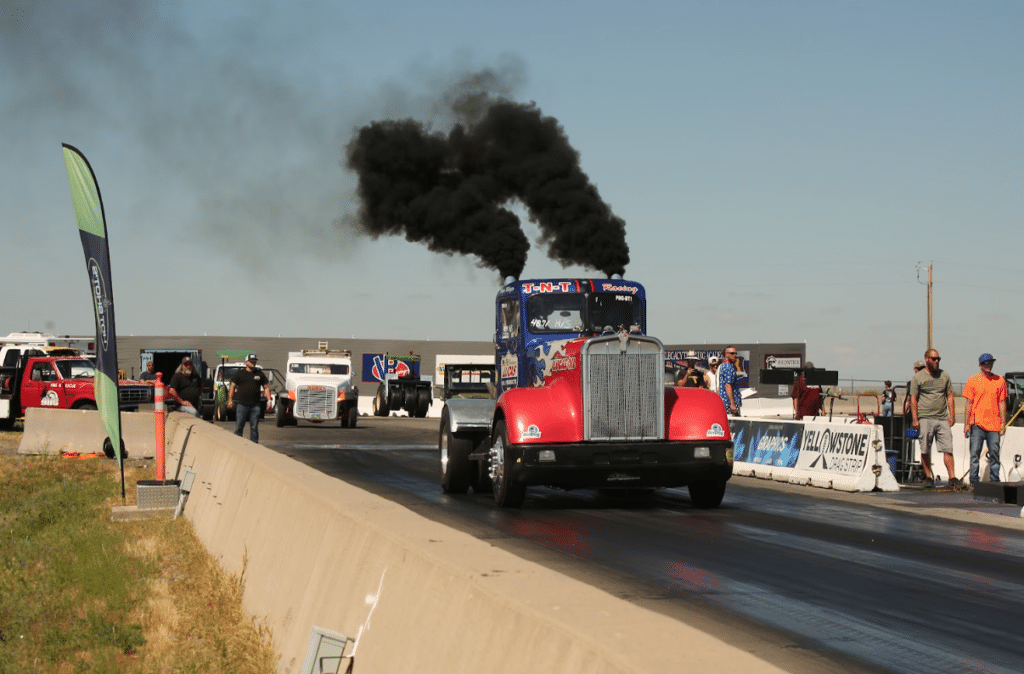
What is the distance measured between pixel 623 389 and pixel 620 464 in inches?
33.3

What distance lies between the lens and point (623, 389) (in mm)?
13258

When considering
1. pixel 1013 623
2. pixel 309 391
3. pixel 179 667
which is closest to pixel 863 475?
pixel 1013 623

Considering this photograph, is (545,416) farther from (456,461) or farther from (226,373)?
(226,373)

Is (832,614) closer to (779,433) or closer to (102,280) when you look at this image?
(102,280)

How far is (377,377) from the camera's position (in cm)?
7012

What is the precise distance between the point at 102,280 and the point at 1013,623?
10.6 m

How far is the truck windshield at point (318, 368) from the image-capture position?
39.2m

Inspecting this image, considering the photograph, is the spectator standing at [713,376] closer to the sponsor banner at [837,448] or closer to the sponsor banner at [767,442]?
the sponsor banner at [767,442]

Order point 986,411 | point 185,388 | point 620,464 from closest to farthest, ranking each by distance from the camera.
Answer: point 620,464
point 986,411
point 185,388

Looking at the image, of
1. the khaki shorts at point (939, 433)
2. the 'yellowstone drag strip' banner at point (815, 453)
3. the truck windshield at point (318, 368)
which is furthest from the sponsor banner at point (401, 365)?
the khaki shorts at point (939, 433)

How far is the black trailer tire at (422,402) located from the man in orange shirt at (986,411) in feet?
122

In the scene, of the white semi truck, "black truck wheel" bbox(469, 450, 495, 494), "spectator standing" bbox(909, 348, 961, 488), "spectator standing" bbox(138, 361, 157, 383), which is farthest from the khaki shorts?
"spectator standing" bbox(138, 361, 157, 383)

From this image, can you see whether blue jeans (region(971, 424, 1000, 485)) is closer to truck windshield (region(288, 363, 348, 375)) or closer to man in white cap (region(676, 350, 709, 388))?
man in white cap (region(676, 350, 709, 388))

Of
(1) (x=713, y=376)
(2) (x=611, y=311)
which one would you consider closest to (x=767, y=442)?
(1) (x=713, y=376)
